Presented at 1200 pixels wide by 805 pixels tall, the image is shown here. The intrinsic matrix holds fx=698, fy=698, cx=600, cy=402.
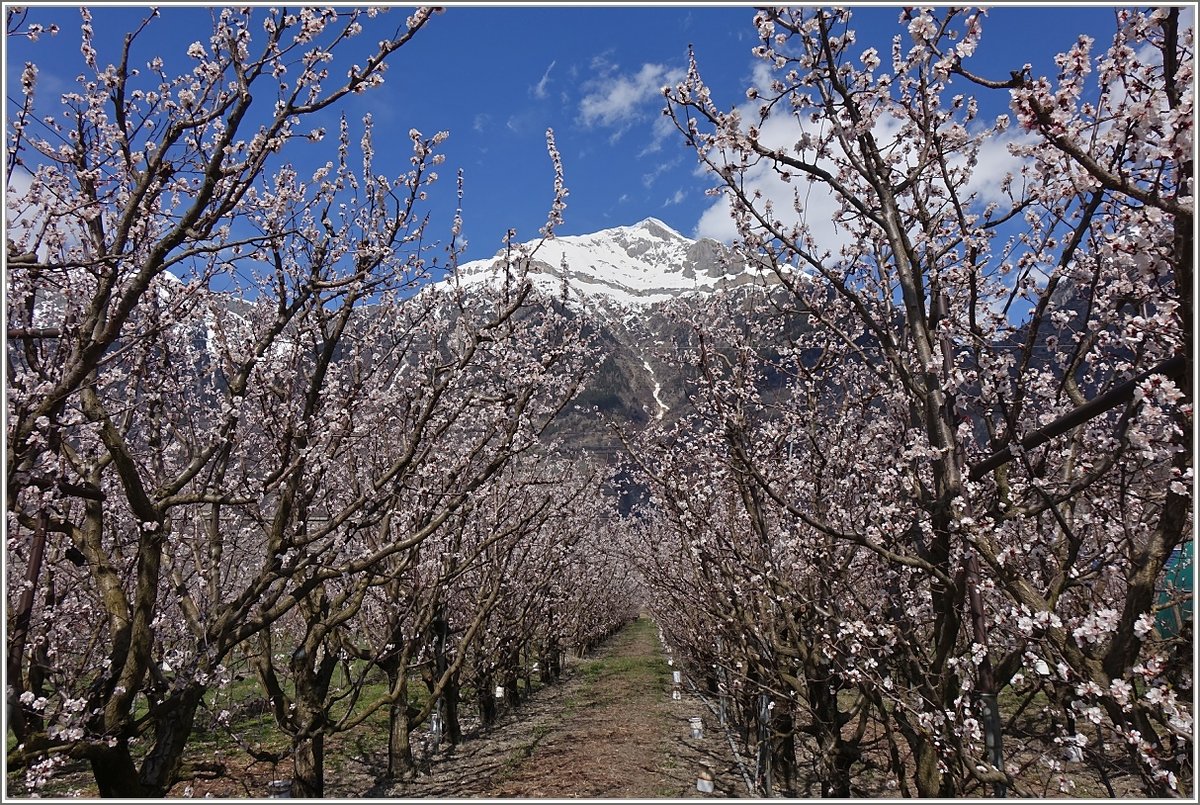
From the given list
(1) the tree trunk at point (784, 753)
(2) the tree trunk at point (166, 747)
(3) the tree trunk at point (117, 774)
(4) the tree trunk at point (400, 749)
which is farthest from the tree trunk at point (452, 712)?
(3) the tree trunk at point (117, 774)

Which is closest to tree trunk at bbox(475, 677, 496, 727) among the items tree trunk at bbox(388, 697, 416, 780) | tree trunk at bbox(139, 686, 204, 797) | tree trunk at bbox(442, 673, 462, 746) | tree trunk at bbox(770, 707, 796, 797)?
tree trunk at bbox(442, 673, 462, 746)

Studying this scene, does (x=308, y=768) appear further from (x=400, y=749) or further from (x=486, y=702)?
(x=486, y=702)

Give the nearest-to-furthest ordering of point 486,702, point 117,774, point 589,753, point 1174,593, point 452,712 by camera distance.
Answer: point 1174,593 < point 117,774 < point 589,753 < point 452,712 < point 486,702

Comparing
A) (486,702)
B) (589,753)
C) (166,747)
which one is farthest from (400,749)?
(166,747)

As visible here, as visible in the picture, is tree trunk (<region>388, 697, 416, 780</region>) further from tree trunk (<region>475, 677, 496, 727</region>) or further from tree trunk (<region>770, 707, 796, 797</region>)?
tree trunk (<region>770, 707, 796, 797</region>)

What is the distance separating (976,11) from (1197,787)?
347cm

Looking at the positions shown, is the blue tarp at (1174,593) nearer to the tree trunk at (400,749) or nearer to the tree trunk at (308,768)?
the tree trunk at (308,768)

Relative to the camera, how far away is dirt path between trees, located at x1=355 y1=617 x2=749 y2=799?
11.3 meters

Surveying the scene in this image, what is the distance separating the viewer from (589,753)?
1416cm

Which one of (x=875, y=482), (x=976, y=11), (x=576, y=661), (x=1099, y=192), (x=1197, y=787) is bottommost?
→ (x=576, y=661)

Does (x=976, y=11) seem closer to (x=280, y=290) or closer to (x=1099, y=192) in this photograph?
(x=1099, y=192)

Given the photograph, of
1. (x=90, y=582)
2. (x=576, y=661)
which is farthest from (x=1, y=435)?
(x=576, y=661)

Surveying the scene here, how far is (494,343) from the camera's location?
17.4 ft

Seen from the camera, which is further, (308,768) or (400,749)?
(400,749)
